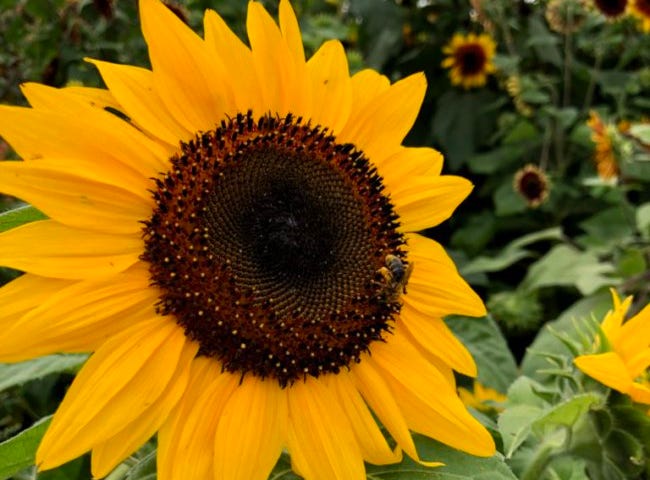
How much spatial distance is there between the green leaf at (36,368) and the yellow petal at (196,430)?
Answer: 0.23 metres

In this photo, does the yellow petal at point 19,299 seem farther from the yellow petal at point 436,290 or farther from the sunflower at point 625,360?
the sunflower at point 625,360

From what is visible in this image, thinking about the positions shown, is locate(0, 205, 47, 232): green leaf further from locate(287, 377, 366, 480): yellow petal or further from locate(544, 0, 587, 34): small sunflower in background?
locate(544, 0, 587, 34): small sunflower in background

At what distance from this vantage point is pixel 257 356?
98 centimetres

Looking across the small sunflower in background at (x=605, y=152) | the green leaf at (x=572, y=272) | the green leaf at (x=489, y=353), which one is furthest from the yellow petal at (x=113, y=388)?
the small sunflower in background at (x=605, y=152)

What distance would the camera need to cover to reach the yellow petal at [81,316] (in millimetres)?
868

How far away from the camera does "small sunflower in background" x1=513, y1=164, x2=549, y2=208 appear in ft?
9.52

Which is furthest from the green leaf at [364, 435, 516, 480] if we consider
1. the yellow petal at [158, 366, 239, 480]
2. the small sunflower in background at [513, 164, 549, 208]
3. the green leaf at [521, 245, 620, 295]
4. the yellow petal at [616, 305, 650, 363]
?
the small sunflower in background at [513, 164, 549, 208]

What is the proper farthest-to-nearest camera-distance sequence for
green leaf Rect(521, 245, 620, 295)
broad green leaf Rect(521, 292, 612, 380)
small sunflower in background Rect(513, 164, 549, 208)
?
small sunflower in background Rect(513, 164, 549, 208) < green leaf Rect(521, 245, 620, 295) < broad green leaf Rect(521, 292, 612, 380)

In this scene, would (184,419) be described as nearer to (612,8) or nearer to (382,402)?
(382,402)

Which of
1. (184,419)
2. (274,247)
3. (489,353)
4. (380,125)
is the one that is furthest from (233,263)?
(489,353)

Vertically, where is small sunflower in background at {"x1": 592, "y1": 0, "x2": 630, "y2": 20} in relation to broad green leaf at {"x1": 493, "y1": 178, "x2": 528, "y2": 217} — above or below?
above

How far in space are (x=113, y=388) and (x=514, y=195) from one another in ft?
7.69

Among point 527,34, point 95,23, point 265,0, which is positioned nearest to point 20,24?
point 95,23

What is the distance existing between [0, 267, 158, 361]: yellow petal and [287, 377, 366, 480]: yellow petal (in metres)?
0.20
